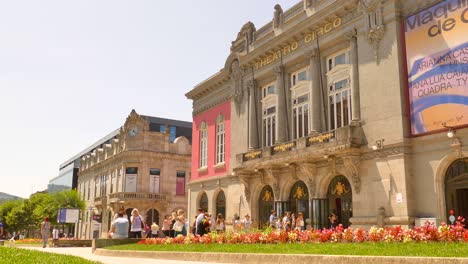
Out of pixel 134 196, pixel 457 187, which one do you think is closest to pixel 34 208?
pixel 134 196

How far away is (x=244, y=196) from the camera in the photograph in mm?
33531

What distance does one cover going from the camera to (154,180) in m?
60.0


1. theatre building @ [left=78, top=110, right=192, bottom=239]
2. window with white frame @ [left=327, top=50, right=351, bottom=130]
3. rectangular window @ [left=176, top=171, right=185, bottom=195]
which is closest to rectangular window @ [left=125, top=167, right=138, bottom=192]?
theatre building @ [left=78, top=110, right=192, bottom=239]

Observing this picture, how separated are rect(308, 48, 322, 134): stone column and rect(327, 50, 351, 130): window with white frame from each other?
0.68m

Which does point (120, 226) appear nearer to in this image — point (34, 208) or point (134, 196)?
point (134, 196)

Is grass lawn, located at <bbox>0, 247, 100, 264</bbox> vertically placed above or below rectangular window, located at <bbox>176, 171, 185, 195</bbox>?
below

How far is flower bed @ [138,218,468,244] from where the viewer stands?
14276 mm

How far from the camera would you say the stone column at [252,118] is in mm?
33403

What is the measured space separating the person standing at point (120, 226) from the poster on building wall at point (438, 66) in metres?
14.2

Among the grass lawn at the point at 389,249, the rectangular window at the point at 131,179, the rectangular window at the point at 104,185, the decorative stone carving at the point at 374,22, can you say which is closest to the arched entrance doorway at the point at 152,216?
the rectangular window at the point at 131,179

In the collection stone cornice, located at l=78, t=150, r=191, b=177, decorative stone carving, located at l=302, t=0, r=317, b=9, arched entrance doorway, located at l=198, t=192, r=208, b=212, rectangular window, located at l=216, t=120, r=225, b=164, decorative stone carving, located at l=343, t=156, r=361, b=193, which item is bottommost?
arched entrance doorway, located at l=198, t=192, r=208, b=212

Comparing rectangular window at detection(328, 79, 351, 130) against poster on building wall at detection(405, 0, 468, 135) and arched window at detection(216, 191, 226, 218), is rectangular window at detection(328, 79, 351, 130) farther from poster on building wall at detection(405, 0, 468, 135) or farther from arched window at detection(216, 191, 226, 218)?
arched window at detection(216, 191, 226, 218)

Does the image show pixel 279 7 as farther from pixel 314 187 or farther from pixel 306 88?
pixel 314 187

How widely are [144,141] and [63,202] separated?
13639mm
